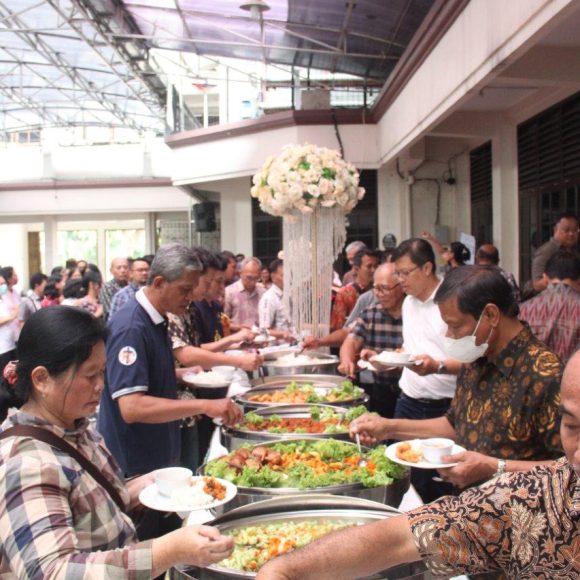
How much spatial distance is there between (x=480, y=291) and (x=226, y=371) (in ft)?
5.74

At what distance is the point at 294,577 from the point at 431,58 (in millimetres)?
4967

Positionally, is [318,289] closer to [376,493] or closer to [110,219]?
[376,493]

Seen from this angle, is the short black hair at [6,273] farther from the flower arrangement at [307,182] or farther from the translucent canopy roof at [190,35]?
the flower arrangement at [307,182]

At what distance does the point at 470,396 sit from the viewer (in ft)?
7.20

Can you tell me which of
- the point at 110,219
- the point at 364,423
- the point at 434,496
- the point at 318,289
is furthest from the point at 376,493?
the point at 110,219

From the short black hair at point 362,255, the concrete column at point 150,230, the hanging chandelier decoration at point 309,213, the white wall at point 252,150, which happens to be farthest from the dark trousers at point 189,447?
the concrete column at point 150,230

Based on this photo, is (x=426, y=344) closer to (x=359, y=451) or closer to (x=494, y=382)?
(x=359, y=451)

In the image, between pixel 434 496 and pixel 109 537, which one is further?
pixel 434 496

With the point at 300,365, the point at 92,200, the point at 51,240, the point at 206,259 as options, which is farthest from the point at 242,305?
the point at 51,240

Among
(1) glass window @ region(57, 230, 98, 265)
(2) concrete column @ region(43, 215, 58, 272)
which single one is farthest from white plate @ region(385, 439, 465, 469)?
(1) glass window @ region(57, 230, 98, 265)

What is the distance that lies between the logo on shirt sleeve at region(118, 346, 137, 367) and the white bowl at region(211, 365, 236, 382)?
1063mm

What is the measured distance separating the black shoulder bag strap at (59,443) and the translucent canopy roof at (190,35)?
606 cm

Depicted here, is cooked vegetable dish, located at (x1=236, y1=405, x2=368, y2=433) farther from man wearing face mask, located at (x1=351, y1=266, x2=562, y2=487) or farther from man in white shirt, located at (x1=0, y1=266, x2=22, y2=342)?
man in white shirt, located at (x1=0, y1=266, x2=22, y2=342)

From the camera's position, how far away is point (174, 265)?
2.68 meters
